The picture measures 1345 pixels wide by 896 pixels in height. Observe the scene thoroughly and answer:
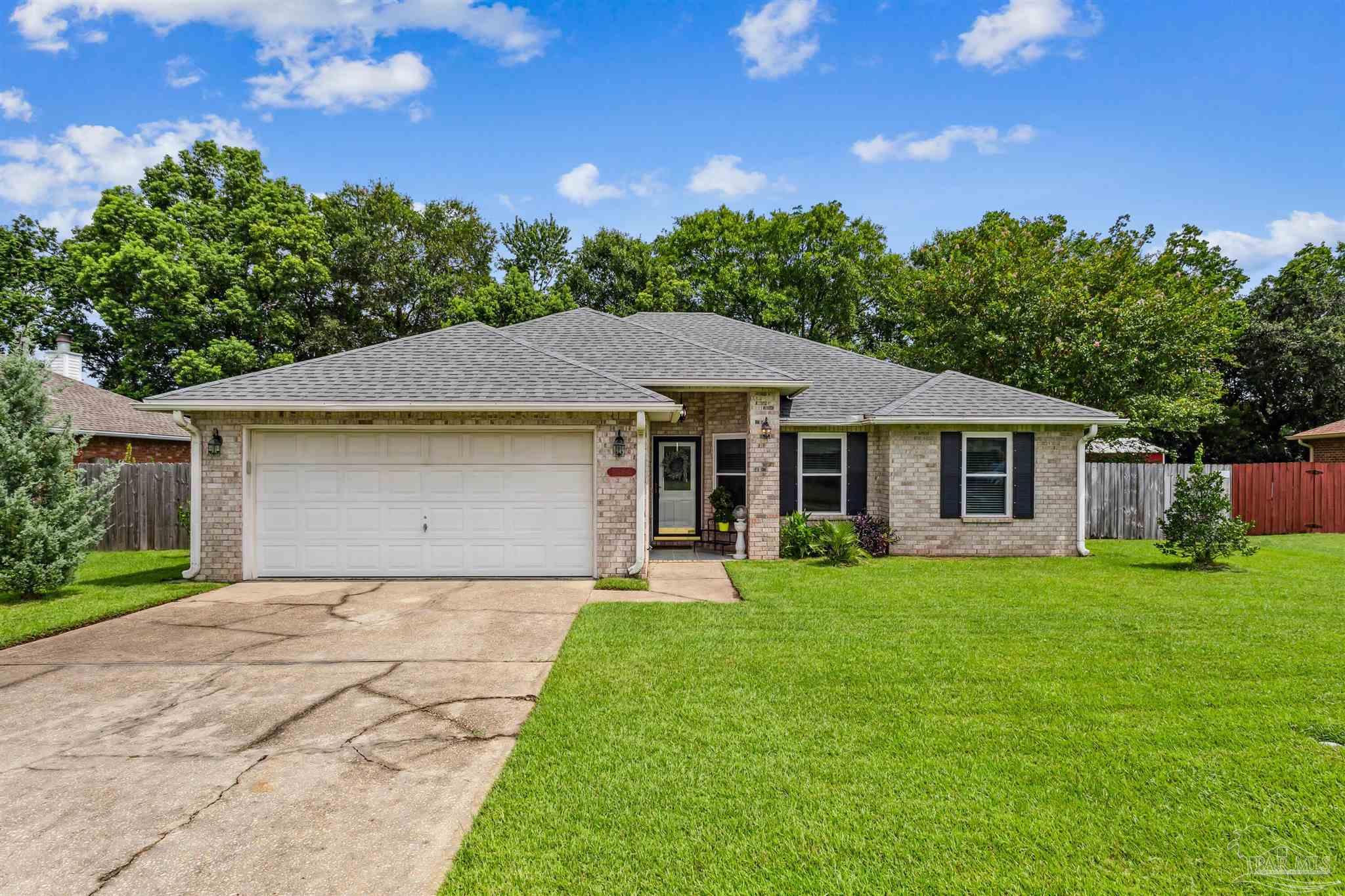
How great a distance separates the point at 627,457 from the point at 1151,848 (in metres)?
7.46

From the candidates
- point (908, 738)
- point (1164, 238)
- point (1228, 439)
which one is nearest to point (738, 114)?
point (908, 738)

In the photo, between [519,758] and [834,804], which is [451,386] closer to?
[519,758]

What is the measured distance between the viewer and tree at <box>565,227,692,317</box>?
2755 centimetres

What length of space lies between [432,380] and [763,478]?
5544 mm

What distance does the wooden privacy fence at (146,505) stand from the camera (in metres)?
13.5

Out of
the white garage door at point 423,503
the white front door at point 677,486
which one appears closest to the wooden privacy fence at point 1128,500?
the white front door at point 677,486

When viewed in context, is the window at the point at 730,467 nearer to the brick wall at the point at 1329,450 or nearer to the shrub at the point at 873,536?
the shrub at the point at 873,536

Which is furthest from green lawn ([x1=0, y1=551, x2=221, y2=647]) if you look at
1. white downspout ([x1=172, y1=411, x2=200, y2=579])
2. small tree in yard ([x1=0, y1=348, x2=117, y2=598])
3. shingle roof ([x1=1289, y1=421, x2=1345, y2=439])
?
shingle roof ([x1=1289, y1=421, x2=1345, y2=439])

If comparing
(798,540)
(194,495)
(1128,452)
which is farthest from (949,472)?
(1128,452)

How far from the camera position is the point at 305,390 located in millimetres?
9406

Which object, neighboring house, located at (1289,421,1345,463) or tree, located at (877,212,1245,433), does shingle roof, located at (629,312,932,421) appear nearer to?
tree, located at (877,212,1245,433)

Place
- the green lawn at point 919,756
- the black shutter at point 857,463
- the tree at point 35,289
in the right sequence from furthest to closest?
the tree at point 35,289 < the black shutter at point 857,463 < the green lawn at point 919,756

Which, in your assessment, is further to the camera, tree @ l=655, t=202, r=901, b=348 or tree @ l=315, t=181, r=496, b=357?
tree @ l=655, t=202, r=901, b=348

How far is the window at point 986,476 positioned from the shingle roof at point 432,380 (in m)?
6.18
